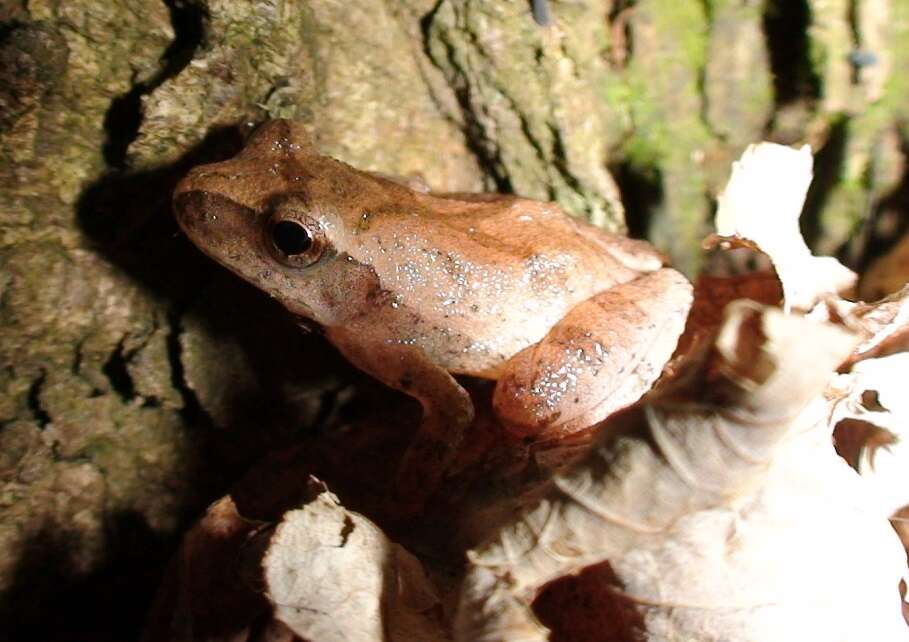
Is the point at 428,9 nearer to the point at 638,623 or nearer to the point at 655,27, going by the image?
the point at 655,27

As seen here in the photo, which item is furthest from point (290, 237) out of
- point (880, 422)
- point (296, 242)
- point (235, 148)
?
point (880, 422)

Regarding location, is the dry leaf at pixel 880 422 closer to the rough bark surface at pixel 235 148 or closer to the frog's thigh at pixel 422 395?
the rough bark surface at pixel 235 148

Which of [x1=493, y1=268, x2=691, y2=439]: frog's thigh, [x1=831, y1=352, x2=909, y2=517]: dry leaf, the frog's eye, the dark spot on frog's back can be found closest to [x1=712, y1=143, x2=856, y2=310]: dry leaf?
[x1=831, y1=352, x2=909, y2=517]: dry leaf

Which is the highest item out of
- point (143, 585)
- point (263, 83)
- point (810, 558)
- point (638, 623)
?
point (263, 83)

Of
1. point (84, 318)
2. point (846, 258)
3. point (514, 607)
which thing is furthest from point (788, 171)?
point (84, 318)

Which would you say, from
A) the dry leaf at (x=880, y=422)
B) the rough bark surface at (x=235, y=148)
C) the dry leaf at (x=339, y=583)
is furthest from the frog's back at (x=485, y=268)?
the dry leaf at (x=339, y=583)

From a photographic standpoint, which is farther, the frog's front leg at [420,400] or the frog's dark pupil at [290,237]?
the frog's dark pupil at [290,237]

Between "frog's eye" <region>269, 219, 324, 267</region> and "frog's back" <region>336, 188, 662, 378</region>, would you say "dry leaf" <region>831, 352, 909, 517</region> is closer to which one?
"frog's back" <region>336, 188, 662, 378</region>
